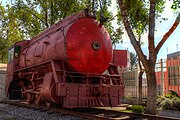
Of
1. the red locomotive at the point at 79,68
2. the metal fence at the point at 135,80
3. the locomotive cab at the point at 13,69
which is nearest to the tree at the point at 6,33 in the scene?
the locomotive cab at the point at 13,69

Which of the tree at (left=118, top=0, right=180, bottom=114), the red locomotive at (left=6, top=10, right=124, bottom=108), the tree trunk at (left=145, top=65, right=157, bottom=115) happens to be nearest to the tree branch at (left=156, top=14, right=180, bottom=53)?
the tree at (left=118, top=0, right=180, bottom=114)

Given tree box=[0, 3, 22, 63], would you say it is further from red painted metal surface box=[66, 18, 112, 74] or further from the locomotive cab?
red painted metal surface box=[66, 18, 112, 74]

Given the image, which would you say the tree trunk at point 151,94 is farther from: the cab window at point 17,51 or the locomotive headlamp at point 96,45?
the cab window at point 17,51

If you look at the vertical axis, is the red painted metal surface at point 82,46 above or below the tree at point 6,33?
below

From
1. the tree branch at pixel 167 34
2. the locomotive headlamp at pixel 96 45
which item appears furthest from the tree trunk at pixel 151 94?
the locomotive headlamp at pixel 96 45

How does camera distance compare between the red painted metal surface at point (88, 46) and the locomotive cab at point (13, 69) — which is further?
the locomotive cab at point (13, 69)

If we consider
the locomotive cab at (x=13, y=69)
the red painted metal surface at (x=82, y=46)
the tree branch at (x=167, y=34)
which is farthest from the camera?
the locomotive cab at (x=13, y=69)

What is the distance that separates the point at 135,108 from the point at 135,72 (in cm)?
637

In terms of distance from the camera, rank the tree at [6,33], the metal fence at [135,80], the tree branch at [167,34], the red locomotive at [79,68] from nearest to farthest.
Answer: the red locomotive at [79,68] < the tree branch at [167,34] < the metal fence at [135,80] < the tree at [6,33]

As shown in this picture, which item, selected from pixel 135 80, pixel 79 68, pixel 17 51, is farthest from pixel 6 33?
pixel 79 68

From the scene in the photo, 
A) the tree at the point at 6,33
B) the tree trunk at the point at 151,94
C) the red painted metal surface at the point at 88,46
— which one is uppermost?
the tree at the point at 6,33

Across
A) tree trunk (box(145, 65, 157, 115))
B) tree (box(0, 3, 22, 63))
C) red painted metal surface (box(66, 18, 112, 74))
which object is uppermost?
tree (box(0, 3, 22, 63))

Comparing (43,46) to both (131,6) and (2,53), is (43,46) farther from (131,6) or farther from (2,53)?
(2,53)

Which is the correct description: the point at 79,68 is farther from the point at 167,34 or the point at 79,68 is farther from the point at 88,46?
the point at 167,34
